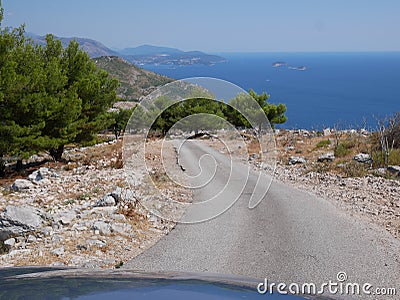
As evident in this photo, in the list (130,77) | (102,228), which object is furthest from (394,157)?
(130,77)

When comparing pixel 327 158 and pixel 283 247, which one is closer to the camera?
pixel 283 247

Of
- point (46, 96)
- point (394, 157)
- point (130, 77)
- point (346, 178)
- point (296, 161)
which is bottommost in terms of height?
point (296, 161)

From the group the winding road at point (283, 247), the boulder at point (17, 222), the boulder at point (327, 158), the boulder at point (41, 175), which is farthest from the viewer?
the boulder at point (327, 158)

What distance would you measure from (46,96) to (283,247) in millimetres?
11652

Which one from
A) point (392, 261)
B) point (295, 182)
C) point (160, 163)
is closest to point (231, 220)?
point (160, 163)

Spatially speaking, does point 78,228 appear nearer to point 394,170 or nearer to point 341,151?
point 394,170

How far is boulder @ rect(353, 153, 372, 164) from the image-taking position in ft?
46.4

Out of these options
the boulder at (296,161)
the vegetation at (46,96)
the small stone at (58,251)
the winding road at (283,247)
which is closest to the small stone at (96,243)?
the small stone at (58,251)

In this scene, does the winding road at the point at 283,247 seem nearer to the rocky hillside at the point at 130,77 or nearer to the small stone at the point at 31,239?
the small stone at the point at 31,239

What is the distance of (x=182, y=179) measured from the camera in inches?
400

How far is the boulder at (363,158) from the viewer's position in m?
14.1

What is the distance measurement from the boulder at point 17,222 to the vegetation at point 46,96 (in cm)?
754

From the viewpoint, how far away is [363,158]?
1434 cm

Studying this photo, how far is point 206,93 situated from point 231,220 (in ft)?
8.40
